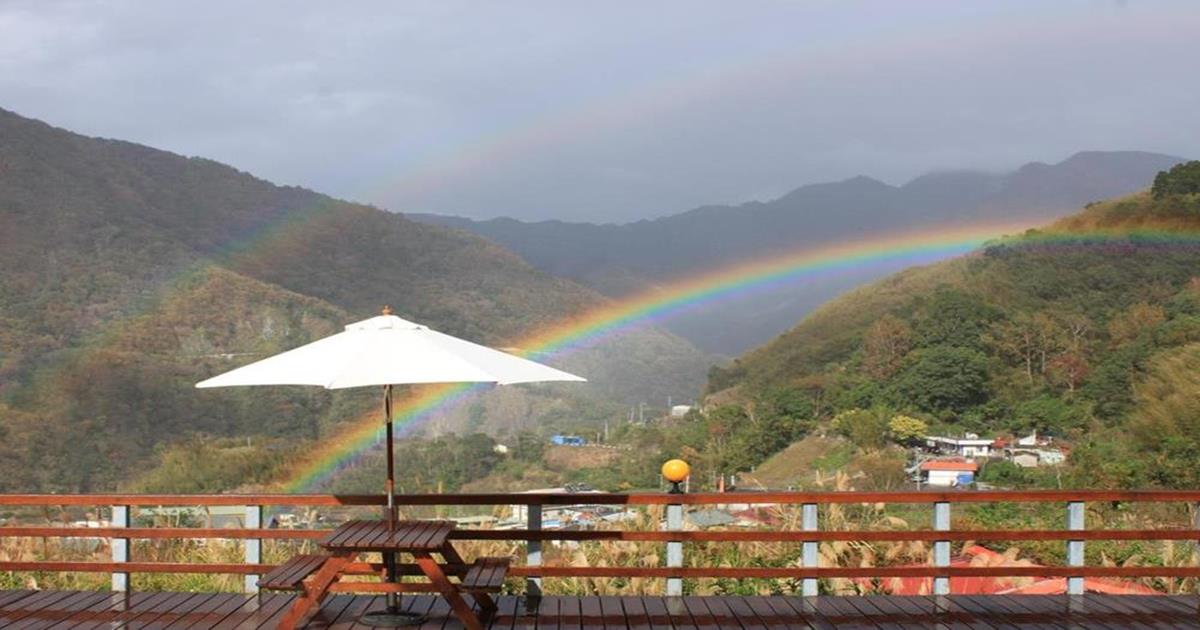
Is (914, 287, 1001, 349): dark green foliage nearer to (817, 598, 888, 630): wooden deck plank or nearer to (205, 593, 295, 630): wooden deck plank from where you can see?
(817, 598, 888, 630): wooden deck plank

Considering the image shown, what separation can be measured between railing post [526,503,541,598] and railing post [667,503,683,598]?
693mm

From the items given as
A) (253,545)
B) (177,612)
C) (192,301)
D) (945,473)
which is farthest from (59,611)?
(192,301)

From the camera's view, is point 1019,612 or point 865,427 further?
point 865,427

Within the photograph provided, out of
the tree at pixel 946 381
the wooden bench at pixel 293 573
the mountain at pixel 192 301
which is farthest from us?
the tree at pixel 946 381

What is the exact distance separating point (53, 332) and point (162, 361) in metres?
5.17

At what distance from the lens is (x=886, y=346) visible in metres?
43.6

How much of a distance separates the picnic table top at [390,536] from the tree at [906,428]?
32.0 metres

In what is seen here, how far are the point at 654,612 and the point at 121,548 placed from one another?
9.41 ft

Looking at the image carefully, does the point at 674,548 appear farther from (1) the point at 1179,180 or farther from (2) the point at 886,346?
(1) the point at 1179,180

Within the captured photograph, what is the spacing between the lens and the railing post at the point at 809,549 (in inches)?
246

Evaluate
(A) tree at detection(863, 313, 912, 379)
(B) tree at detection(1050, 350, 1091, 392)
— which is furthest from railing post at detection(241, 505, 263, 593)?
(B) tree at detection(1050, 350, 1091, 392)

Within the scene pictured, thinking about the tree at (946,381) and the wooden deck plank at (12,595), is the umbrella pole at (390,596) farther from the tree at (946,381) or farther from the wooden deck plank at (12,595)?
the tree at (946,381)

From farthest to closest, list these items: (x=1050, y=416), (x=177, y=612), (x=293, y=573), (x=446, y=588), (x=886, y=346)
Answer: (x=886, y=346) → (x=1050, y=416) → (x=177, y=612) → (x=446, y=588) → (x=293, y=573)

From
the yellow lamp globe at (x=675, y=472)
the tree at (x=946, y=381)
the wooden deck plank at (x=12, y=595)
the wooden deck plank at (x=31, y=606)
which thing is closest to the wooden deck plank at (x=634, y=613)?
the yellow lamp globe at (x=675, y=472)
